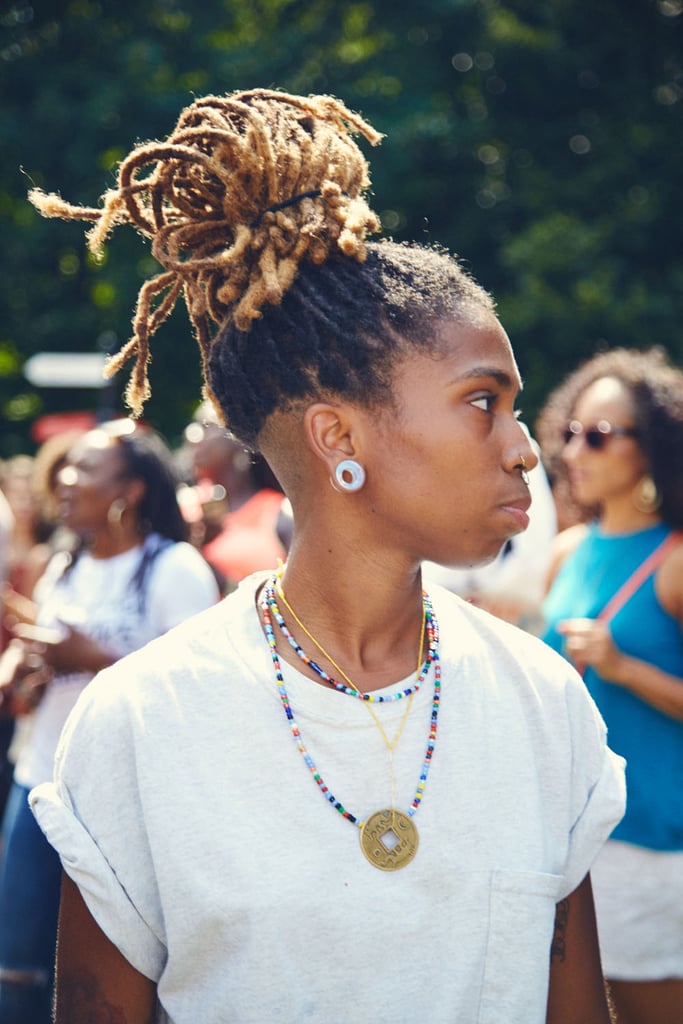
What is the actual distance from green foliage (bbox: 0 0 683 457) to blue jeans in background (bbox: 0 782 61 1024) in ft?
33.7

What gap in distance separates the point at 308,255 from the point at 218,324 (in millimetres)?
232

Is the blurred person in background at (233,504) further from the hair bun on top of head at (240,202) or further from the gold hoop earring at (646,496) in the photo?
the hair bun on top of head at (240,202)

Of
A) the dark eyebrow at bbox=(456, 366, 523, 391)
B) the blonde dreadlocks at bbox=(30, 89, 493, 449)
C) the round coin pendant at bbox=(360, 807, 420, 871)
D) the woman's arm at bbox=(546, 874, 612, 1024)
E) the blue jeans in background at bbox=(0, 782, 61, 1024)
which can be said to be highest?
the blonde dreadlocks at bbox=(30, 89, 493, 449)

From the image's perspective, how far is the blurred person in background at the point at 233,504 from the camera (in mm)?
4223

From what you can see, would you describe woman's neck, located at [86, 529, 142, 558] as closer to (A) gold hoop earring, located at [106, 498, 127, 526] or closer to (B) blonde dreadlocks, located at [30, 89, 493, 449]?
(A) gold hoop earring, located at [106, 498, 127, 526]

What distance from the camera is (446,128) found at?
14102mm

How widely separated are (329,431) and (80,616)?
9.13 ft

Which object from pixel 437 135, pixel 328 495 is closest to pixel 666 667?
pixel 328 495

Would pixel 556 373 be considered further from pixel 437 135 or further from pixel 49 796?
pixel 49 796

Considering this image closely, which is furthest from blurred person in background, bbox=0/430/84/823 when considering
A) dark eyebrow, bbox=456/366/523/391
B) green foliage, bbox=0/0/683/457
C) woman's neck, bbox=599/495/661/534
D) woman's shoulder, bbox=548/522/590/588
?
green foliage, bbox=0/0/683/457

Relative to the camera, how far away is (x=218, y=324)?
77.6 inches

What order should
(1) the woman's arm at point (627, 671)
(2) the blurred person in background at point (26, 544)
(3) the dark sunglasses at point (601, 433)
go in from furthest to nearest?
(2) the blurred person in background at point (26, 544) → (3) the dark sunglasses at point (601, 433) → (1) the woman's arm at point (627, 671)

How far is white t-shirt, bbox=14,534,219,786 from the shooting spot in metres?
4.13

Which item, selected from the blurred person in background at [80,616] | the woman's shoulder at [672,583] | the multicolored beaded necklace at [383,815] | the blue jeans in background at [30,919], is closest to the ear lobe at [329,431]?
the multicolored beaded necklace at [383,815]
